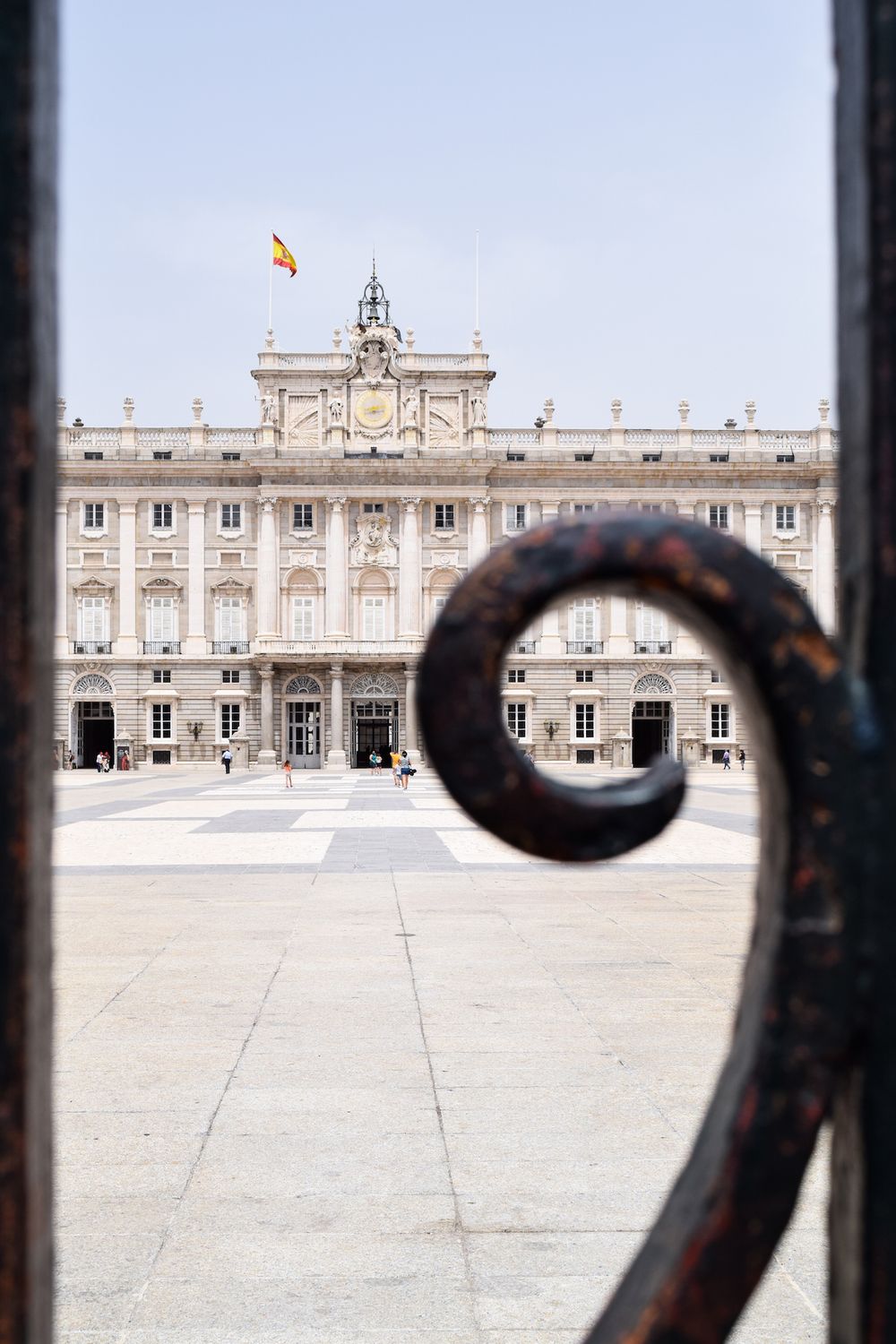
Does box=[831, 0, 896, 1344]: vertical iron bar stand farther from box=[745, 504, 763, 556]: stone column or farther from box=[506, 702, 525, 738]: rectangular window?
box=[745, 504, 763, 556]: stone column

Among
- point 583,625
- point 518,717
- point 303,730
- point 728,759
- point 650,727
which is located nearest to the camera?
point 728,759

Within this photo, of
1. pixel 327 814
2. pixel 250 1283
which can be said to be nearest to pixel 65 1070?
pixel 250 1283

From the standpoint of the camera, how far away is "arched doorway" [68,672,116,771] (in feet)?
163

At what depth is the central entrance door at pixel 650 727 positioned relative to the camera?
2023 inches

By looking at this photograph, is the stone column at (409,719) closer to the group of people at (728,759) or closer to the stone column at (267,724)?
the stone column at (267,724)

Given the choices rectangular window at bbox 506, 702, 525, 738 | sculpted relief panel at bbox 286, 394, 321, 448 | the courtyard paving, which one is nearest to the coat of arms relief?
sculpted relief panel at bbox 286, 394, 321, 448

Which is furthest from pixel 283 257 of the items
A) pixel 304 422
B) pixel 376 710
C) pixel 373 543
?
pixel 376 710

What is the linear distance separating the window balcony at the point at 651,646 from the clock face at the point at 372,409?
14328 millimetres

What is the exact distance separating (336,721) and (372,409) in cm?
1341

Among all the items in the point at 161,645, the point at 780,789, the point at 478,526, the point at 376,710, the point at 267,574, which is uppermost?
the point at 478,526

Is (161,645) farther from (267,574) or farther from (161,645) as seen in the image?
(267,574)

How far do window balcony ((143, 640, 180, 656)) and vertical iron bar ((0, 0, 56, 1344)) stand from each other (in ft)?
166

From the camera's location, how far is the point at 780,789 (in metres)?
0.82

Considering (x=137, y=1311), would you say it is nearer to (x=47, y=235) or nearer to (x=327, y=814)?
(x=47, y=235)
